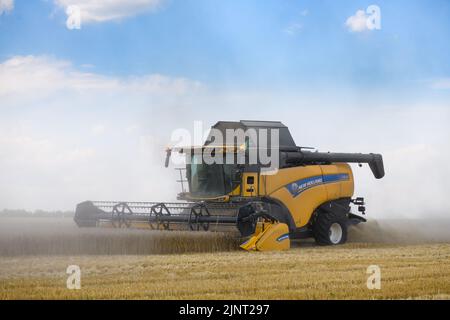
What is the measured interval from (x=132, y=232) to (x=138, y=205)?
1.58 meters

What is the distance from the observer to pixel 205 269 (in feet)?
36.8

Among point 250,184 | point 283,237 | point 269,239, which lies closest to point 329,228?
point 283,237

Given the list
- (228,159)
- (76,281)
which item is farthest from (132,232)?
(76,281)

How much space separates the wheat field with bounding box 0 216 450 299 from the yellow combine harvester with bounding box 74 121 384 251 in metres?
0.53

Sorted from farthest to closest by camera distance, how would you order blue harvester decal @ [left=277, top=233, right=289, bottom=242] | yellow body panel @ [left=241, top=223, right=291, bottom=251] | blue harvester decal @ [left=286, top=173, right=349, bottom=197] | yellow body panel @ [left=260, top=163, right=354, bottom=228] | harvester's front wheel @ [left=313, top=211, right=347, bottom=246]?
harvester's front wheel @ [left=313, top=211, right=347, bottom=246]
blue harvester decal @ [left=286, top=173, right=349, bottom=197]
yellow body panel @ [left=260, top=163, right=354, bottom=228]
blue harvester decal @ [left=277, top=233, right=289, bottom=242]
yellow body panel @ [left=241, top=223, right=291, bottom=251]

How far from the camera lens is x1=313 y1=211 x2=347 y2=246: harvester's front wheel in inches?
661

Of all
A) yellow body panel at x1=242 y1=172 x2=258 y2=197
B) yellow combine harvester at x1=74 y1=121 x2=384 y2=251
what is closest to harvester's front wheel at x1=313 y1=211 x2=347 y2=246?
yellow combine harvester at x1=74 y1=121 x2=384 y2=251

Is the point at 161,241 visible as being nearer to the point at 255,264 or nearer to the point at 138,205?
the point at 138,205

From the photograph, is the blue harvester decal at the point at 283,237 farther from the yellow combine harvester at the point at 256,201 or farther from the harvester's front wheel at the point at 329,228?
the harvester's front wheel at the point at 329,228

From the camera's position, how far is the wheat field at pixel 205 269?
8906 millimetres

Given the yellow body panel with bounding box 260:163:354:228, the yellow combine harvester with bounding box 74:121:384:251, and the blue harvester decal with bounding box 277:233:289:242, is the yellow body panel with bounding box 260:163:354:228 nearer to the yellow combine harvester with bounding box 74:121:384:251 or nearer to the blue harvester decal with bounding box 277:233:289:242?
the yellow combine harvester with bounding box 74:121:384:251

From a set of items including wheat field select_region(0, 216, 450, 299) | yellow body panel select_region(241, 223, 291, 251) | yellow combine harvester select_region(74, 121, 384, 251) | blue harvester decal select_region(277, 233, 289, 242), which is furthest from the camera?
yellow combine harvester select_region(74, 121, 384, 251)

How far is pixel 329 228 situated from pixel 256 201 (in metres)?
2.33
